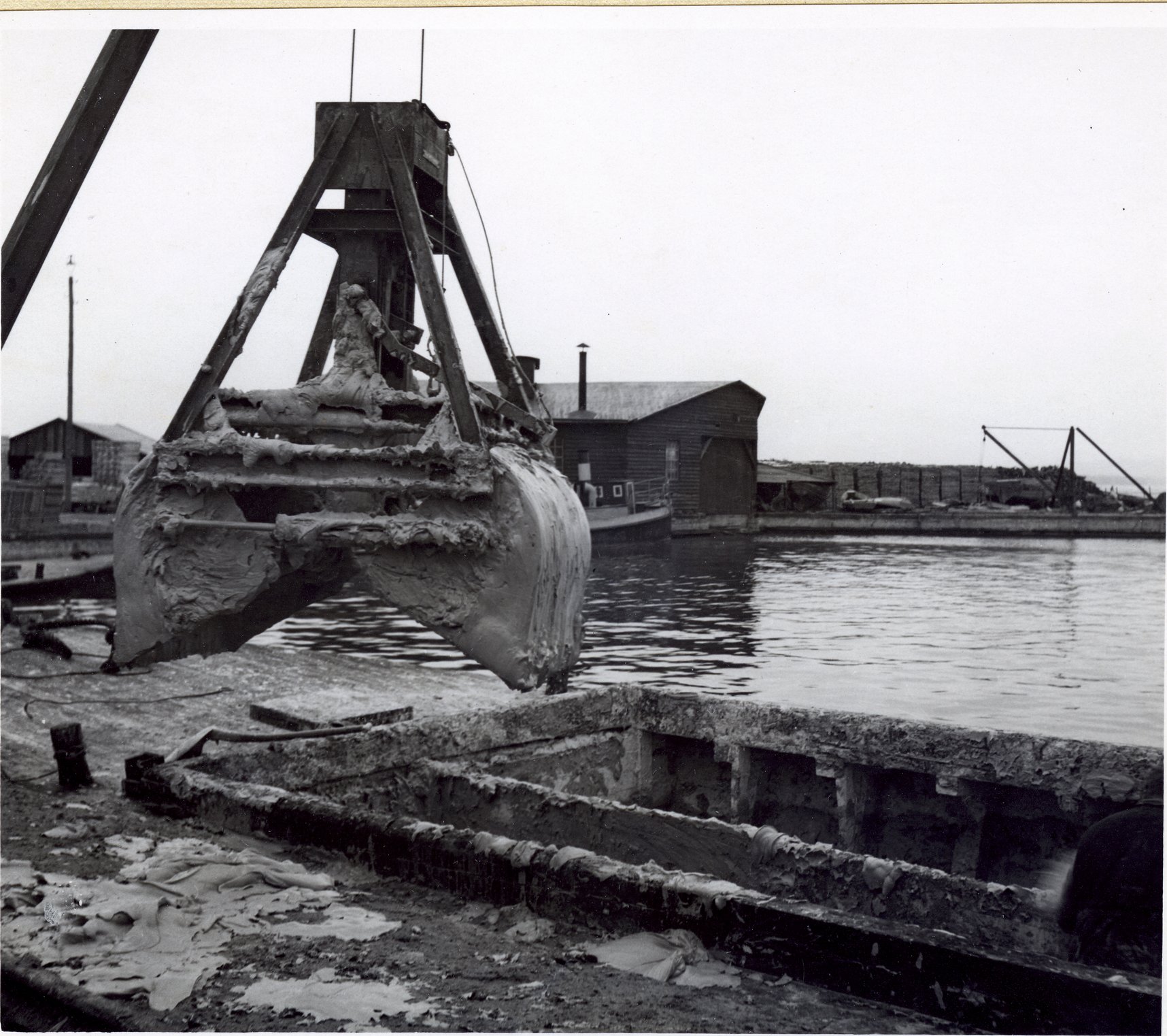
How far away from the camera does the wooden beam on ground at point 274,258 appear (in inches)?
121

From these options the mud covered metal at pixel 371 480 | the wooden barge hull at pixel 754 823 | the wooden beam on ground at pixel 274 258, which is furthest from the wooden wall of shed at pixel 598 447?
the wooden beam on ground at pixel 274 258

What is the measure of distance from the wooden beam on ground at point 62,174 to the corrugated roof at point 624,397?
84.9ft

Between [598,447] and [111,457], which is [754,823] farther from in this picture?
[111,457]

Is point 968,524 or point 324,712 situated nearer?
point 324,712

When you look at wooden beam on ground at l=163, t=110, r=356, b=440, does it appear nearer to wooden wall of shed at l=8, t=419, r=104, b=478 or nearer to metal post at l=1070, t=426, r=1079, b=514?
metal post at l=1070, t=426, r=1079, b=514

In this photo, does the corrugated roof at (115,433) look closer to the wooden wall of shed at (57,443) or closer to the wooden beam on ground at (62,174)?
the wooden wall of shed at (57,443)

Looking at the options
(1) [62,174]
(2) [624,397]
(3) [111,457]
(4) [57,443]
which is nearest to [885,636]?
(1) [62,174]

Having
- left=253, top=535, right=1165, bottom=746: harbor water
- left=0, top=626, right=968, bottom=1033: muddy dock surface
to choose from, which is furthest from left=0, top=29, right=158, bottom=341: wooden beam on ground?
left=253, top=535, right=1165, bottom=746: harbor water

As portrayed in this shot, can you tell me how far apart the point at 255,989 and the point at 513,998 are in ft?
2.21

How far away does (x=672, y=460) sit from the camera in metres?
30.2

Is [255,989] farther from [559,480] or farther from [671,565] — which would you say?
[671,565]

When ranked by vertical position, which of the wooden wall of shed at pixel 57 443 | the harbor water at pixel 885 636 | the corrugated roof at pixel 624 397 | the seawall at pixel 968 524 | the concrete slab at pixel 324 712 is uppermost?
the corrugated roof at pixel 624 397

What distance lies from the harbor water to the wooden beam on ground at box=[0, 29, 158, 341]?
5752mm

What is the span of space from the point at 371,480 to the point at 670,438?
27.3 meters
